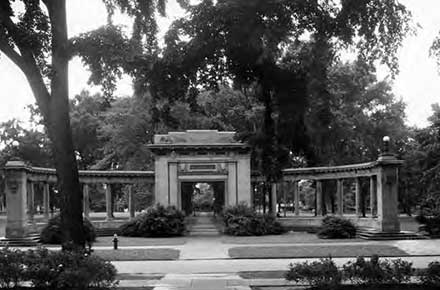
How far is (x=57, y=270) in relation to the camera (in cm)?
1395

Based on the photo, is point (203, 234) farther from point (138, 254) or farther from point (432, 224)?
point (138, 254)

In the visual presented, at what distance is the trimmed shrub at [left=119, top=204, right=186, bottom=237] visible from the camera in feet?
119

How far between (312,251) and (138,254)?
697cm

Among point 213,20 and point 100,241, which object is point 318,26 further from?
point 100,241

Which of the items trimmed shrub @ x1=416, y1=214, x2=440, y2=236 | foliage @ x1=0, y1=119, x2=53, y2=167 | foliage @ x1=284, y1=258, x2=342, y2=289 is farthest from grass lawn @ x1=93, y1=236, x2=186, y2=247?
foliage @ x1=0, y1=119, x2=53, y2=167

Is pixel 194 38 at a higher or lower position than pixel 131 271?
higher

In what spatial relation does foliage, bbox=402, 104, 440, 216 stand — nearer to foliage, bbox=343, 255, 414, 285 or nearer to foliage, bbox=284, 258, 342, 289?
foliage, bbox=343, 255, 414, 285

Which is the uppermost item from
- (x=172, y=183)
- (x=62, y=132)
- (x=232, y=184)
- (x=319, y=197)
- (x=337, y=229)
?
(x=62, y=132)

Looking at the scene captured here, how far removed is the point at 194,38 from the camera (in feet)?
48.8

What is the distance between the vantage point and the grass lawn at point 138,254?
2398 cm

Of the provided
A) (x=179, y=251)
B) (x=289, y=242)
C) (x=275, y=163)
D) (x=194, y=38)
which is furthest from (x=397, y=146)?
(x=194, y=38)

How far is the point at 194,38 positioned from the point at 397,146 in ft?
151

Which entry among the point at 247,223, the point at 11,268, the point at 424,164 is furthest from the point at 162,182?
the point at 11,268

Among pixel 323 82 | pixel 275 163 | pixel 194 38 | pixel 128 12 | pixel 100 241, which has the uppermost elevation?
pixel 128 12
